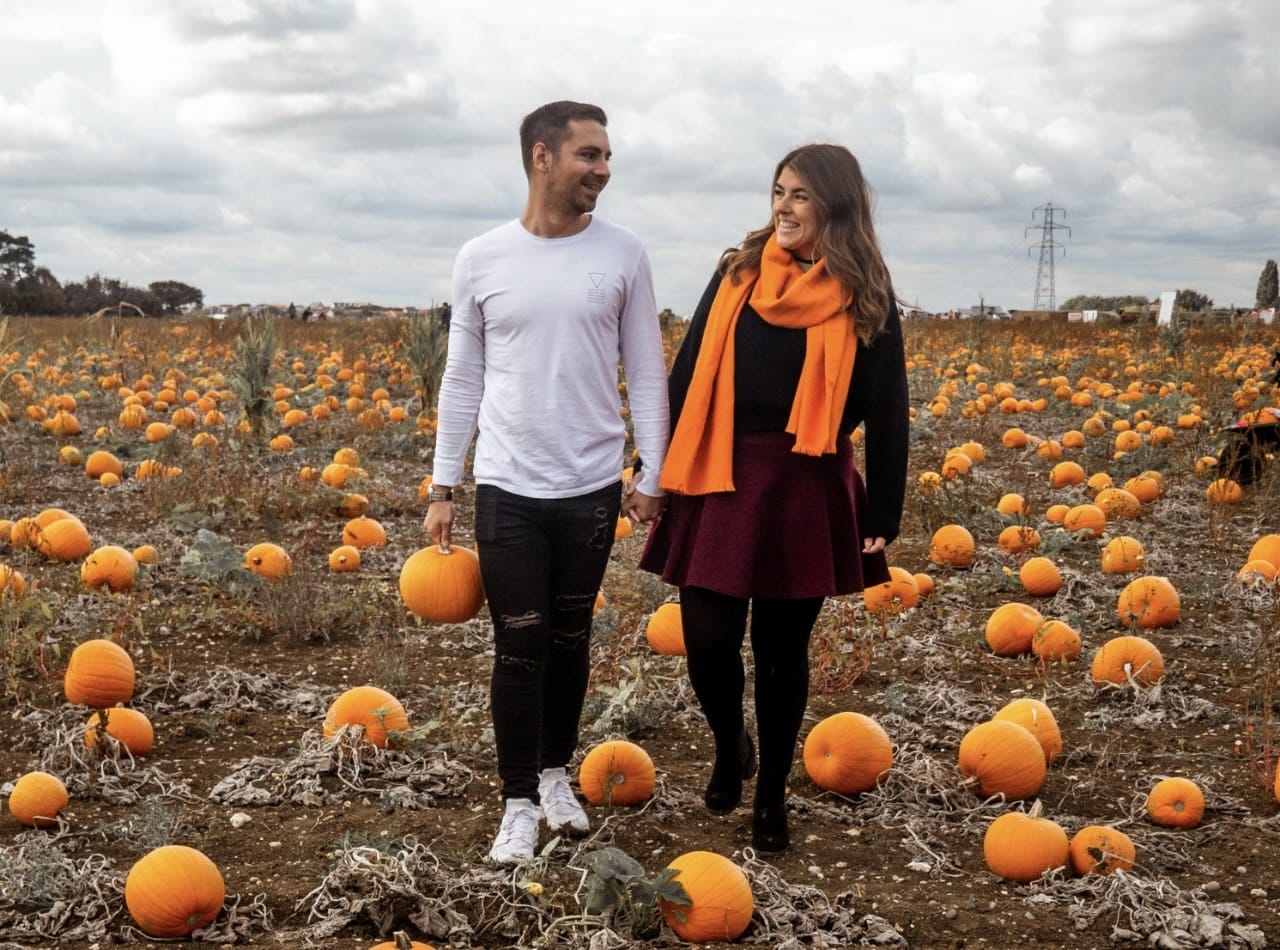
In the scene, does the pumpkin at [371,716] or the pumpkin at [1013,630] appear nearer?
the pumpkin at [371,716]

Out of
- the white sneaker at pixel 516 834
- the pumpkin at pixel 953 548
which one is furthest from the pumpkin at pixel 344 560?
the white sneaker at pixel 516 834

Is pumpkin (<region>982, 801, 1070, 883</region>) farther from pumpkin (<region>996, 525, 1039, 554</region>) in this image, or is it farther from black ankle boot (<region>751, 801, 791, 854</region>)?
pumpkin (<region>996, 525, 1039, 554</region>)

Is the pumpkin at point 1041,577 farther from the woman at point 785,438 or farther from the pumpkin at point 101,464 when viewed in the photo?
the pumpkin at point 101,464

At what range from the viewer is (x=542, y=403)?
3.67 meters

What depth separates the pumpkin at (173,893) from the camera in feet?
10.7

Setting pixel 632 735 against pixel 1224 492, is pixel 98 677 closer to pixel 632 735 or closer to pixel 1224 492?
pixel 632 735

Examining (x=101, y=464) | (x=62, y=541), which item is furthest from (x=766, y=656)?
(x=101, y=464)

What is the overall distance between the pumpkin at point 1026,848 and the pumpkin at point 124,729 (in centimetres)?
287

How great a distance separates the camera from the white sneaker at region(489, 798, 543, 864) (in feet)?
11.9

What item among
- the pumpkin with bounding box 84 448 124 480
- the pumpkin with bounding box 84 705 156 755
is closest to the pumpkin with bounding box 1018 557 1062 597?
the pumpkin with bounding box 84 705 156 755

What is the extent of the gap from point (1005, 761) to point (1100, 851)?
0.60m

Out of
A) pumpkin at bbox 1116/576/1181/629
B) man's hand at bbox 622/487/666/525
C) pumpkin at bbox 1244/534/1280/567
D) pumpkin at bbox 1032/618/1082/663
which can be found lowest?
pumpkin at bbox 1032/618/1082/663

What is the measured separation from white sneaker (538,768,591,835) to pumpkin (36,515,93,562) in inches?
175

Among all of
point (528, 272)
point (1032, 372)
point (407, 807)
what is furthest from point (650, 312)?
point (1032, 372)
